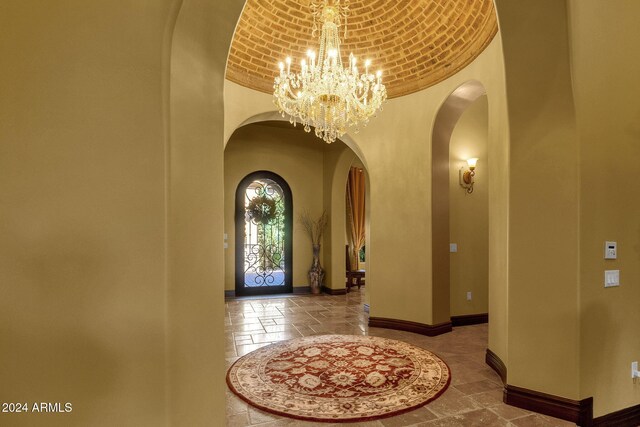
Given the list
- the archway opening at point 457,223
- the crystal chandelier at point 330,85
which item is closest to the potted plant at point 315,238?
the archway opening at point 457,223

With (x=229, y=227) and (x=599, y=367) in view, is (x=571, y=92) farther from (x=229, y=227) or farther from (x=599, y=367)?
(x=229, y=227)

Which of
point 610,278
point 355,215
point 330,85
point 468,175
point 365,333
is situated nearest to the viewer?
point 610,278

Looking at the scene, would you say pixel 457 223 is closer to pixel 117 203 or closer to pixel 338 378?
pixel 338 378

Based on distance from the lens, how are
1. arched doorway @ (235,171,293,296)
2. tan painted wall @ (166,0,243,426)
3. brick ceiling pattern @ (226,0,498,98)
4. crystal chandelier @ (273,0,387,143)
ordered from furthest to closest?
arched doorway @ (235,171,293,296), brick ceiling pattern @ (226,0,498,98), crystal chandelier @ (273,0,387,143), tan painted wall @ (166,0,243,426)

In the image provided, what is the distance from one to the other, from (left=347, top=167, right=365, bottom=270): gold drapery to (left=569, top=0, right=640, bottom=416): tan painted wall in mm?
7613

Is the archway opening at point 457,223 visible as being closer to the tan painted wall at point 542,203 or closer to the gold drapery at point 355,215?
the tan painted wall at point 542,203

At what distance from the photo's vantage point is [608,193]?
105 inches

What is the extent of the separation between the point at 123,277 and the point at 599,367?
3328 mm

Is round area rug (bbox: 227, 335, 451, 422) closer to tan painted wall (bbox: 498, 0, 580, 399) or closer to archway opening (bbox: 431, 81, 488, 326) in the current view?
tan painted wall (bbox: 498, 0, 580, 399)

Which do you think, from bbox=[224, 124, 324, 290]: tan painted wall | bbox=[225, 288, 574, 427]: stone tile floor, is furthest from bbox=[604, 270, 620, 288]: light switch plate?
bbox=[224, 124, 324, 290]: tan painted wall

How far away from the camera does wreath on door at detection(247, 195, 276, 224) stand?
793 centimetres

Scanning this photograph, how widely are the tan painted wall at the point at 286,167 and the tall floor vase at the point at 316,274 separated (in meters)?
0.15

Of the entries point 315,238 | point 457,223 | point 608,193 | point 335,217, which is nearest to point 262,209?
point 315,238

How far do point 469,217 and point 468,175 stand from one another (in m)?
0.69
